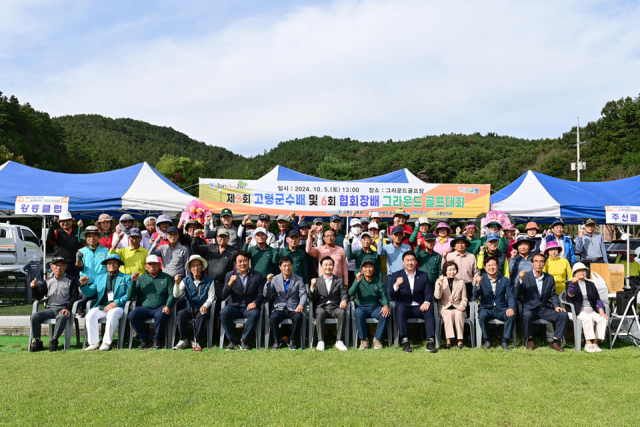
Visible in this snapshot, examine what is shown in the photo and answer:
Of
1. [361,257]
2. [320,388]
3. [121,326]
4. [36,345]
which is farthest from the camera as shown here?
[361,257]

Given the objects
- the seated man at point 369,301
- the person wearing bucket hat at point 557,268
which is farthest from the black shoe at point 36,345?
the person wearing bucket hat at point 557,268

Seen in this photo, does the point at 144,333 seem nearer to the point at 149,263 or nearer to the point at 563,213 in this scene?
the point at 149,263

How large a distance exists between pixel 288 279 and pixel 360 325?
0.99 meters

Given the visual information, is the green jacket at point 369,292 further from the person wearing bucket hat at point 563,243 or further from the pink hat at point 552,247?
the person wearing bucket hat at point 563,243

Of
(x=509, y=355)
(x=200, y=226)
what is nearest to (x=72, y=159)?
(x=200, y=226)

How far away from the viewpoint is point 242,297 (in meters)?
5.72

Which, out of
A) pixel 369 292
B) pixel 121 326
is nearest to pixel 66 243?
pixel 121 326

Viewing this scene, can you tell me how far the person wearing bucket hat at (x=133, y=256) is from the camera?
5.96 meters

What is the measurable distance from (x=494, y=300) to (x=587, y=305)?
1.09m

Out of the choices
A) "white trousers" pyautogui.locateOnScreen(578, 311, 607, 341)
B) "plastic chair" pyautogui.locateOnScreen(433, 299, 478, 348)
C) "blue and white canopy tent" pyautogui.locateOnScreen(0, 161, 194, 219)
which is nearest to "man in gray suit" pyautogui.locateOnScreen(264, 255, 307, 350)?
"plastic chair" pyautogui.locateOnScreen(433, 299, 478, 348)

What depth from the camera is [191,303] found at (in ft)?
18.8

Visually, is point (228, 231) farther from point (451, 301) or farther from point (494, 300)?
point (494, 300)

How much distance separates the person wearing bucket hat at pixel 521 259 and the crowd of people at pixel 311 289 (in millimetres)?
13

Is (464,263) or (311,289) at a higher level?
(464,263)
